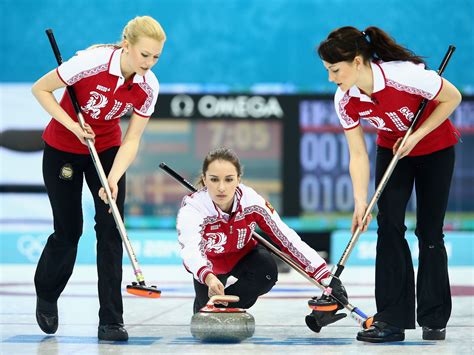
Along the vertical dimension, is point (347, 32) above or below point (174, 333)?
above

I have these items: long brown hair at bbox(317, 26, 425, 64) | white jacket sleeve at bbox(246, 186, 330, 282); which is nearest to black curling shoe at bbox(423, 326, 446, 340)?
white jacket sleeve at bbox(246, 186, 330, 282)

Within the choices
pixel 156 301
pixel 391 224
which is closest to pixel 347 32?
pixel 391 224

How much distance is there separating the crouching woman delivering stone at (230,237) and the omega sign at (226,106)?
4856mm

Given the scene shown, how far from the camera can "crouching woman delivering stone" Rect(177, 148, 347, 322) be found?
3.91 meters

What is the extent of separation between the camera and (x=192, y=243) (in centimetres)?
389

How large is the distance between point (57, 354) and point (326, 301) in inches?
42.3

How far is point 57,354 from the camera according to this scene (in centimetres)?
339

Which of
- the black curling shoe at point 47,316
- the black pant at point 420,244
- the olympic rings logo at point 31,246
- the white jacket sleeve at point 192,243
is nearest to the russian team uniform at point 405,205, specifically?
the black pant at point 420,244

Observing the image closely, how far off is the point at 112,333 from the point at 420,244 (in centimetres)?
131

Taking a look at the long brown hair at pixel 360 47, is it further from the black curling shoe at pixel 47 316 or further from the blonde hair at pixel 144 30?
the black curling shoe at pixel 47 316

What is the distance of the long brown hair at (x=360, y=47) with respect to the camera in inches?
146

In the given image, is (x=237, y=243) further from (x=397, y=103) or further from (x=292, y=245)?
(x=397, y=103)

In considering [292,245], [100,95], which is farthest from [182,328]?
[100,95]

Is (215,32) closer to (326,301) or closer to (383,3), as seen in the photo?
(383,3)
